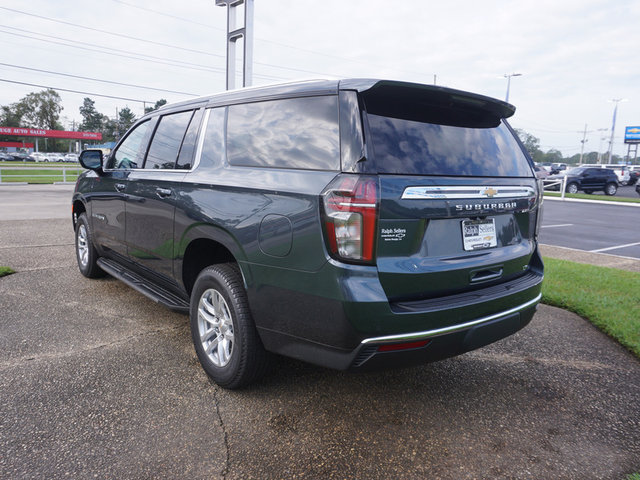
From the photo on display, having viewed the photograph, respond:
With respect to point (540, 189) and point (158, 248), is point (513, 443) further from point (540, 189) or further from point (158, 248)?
point (158, 248)

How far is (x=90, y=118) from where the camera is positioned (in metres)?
127

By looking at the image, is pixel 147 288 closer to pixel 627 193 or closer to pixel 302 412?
pixel 302 412

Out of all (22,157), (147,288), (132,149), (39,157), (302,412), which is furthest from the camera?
(22,157)

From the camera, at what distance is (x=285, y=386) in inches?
119

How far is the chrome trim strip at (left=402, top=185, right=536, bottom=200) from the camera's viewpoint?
7.54 ft

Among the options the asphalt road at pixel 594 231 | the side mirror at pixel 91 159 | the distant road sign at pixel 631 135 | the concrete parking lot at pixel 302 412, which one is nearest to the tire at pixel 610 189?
the asphalt road at pixel 594 231

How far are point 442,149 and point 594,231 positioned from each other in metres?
10.7

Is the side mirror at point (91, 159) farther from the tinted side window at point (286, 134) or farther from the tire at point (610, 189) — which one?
the tire at point (610, 189)

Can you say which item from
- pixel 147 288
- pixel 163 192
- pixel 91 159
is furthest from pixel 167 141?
pixel 91 159

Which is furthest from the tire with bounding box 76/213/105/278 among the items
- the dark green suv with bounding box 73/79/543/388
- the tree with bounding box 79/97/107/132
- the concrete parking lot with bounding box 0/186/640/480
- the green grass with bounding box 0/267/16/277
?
the tree with bounding box 79/97/107/132

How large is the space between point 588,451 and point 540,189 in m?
1.61

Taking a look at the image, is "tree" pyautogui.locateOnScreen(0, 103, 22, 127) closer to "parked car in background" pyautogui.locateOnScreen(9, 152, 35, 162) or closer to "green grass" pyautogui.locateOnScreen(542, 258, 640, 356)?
"parked car in background" pyautogui.locateOnScreen(9, 152, 35, 162)

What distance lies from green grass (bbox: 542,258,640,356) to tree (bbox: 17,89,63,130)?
11620 centimetres

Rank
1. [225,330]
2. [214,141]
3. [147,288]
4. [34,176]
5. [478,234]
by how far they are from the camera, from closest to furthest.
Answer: [478,234] < [225,330] < [214,141] < [147,288] < [34,176]
